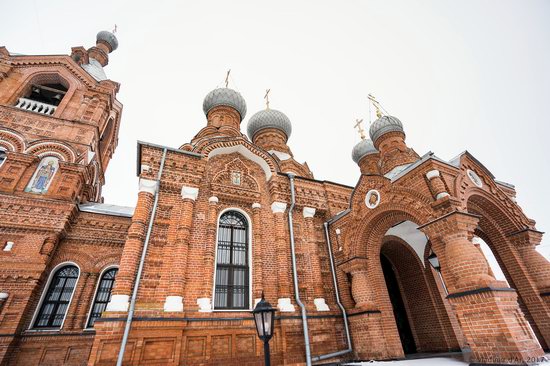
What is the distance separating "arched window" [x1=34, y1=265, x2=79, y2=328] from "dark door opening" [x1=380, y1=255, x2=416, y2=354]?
1187 centimetres

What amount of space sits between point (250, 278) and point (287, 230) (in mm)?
2070

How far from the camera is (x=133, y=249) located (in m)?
6.87

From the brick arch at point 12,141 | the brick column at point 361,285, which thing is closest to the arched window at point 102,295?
the brick arch at point 12,141

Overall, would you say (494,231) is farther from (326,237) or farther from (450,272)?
(326,237)

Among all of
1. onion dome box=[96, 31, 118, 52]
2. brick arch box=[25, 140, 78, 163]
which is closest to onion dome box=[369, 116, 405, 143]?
brick arch box=[25, 140, 78, 163]

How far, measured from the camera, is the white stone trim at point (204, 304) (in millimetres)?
6891

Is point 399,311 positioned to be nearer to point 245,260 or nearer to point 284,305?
point 284,305

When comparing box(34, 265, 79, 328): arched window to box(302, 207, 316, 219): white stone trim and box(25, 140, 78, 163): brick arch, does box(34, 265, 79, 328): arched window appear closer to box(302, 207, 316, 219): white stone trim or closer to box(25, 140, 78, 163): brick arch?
box(25, 140, 78, 163): brick arch

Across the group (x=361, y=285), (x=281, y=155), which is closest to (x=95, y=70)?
(x=281, y=155)

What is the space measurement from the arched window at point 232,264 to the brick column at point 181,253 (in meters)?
1.08

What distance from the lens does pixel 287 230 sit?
9.28 meters

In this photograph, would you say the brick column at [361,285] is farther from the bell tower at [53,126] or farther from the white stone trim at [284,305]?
the bell tower at [53,126]

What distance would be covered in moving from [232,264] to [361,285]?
3899mm

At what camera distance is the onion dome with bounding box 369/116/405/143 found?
1470 cm
